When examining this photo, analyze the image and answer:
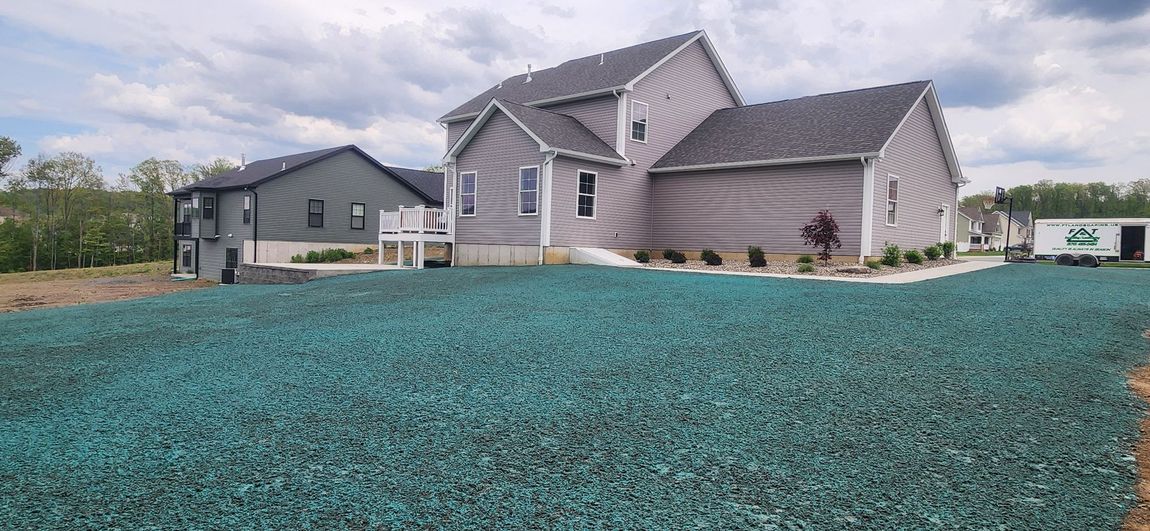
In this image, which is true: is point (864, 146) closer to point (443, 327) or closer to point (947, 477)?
point (443, 327)

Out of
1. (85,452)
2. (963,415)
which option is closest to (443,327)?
(85,452)

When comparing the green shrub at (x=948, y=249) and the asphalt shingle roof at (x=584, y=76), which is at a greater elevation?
the asphalt shingle roof at (x=584, y=76)

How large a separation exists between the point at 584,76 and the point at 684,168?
5049mm

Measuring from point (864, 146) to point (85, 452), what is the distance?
52.4 feet

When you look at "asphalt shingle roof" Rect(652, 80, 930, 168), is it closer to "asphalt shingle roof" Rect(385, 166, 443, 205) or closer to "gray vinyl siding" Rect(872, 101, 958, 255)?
"gray vinyl siding" Rect(872, 101, 958, 255)

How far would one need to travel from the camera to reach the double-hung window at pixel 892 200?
651 inches

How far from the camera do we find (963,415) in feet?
12.5

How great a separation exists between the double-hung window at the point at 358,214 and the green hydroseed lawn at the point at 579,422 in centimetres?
2183

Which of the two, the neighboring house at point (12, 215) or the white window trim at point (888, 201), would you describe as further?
the neighboring house at point (12, 215)

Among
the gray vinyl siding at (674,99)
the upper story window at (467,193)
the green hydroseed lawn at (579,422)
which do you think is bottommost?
the green hydroseed lawn at (579,422)

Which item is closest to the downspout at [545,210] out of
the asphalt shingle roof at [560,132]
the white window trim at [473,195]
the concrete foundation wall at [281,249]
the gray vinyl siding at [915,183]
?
the asphalt shingle roof at [560,132]

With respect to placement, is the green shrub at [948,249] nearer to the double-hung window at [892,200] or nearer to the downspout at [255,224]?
the double-hung window at [892,200]

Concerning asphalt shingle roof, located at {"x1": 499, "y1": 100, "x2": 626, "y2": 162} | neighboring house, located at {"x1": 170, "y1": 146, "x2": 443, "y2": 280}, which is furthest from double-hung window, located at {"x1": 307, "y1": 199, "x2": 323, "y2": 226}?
asphalt shingle roof, located at {"x1": 499, "y1": 100, "x2": 626, "y2": 162}

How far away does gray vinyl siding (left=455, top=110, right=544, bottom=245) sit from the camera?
1722cm
